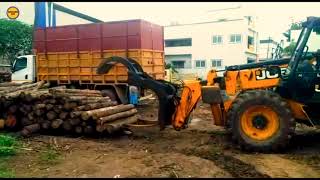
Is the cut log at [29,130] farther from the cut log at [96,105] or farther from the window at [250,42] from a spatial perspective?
the window at [250,42]

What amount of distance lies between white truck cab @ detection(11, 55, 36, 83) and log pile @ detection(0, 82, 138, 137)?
5.88m

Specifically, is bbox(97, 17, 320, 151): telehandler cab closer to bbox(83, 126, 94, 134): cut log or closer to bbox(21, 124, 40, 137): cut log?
bbox(83, 126, 94, 134): cut log

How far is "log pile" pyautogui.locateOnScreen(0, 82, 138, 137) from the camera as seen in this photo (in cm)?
1043

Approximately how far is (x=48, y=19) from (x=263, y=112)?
15.2 meters

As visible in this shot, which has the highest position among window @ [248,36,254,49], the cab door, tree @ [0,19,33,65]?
window @ [248,36,254,49]

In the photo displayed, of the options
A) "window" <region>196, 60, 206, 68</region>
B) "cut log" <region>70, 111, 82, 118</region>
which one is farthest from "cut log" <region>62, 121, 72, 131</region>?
"window" <region>196, 60, 206, 68</region>

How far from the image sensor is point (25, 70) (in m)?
17.6

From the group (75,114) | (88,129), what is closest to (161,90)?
(88,129)

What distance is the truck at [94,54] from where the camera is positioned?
15.4 metres

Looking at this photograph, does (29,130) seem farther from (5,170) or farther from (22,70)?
(22,70)

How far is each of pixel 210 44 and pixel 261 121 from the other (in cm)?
4506

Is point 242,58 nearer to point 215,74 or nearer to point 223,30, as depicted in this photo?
point 223,30

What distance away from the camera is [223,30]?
51.7m

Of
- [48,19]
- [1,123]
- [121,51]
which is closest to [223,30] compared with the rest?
[48,19]
